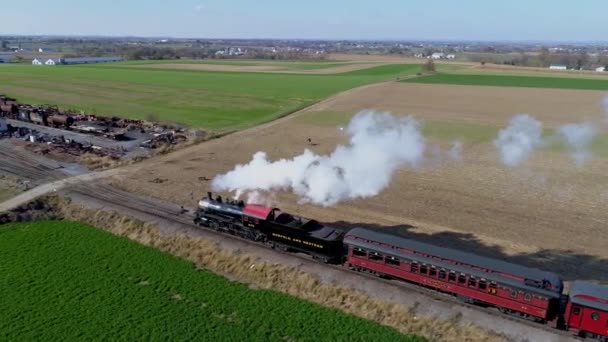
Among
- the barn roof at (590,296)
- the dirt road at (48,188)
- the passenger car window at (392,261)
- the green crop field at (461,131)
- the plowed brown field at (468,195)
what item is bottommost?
the dirt road at (48,188)

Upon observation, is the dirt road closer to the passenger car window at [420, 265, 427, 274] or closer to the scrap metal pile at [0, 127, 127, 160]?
the scrap metal pile at [0, 127, 127, 160]

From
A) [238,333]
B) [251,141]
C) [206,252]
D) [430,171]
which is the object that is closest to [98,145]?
[251,141]

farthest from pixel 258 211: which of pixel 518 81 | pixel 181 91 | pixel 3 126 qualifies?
pixel 518 81

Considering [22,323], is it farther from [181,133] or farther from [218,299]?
[181,133]

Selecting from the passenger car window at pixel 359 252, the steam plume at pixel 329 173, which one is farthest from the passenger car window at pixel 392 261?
the steam plume at pixel 329 173

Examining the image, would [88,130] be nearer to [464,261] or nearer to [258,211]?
[258,211]

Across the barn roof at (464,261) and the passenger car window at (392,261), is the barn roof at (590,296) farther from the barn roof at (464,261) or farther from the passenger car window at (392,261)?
the passenger car window at (392,261)
